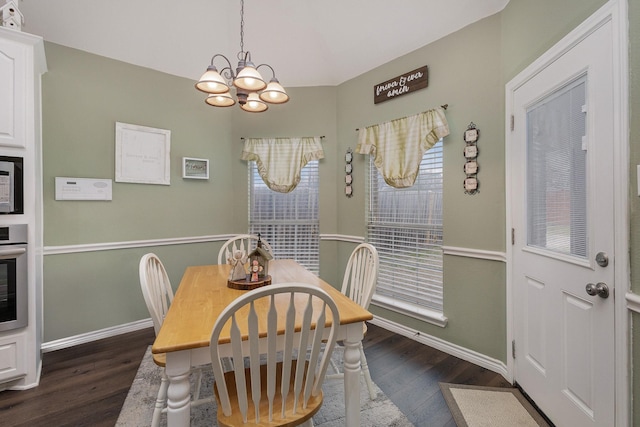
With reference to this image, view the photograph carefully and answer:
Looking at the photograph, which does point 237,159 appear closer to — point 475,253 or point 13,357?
point 13,357

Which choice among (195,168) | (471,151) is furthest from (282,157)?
(471,151)

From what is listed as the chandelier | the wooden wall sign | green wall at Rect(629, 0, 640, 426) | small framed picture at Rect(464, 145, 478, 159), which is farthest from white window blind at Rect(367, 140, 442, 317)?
the chandelier

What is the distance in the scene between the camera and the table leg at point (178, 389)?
1016mm

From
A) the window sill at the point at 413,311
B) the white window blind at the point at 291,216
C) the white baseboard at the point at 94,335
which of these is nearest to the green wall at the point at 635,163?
the window sill at the point at 413,311

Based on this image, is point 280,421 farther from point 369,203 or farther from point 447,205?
point 369,203

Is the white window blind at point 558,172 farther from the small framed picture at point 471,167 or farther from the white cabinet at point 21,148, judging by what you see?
the white cabinet at point 21,148

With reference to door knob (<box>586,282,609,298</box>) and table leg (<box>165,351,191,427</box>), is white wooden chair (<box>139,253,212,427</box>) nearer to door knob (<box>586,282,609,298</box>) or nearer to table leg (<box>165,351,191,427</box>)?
table leg (<box>165,351,191,427</box>)

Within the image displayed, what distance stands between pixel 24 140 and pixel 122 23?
1.42 meters

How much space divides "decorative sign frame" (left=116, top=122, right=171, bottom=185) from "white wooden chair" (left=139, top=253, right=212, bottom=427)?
1453 millimetres

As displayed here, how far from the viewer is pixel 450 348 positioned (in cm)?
240

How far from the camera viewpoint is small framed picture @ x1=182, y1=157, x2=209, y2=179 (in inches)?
123

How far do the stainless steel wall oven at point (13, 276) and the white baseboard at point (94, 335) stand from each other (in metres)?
0.71

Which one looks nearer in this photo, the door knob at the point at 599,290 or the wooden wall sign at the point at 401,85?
the door knob at the point at 599,290

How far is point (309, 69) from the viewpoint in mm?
3246
